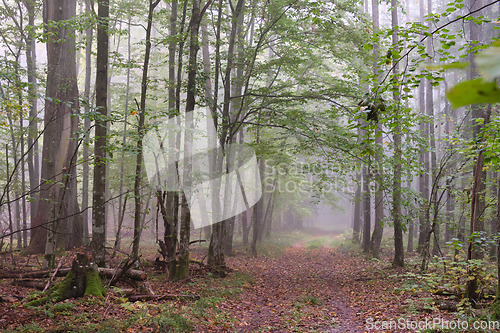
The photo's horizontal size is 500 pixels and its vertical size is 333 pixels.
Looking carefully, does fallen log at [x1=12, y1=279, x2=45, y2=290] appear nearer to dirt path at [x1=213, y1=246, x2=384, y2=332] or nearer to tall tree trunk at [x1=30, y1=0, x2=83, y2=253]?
tall tree trunk at [x1=30, y1=0, x2=83, y2=253]

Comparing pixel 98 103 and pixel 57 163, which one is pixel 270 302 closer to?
pixel 98 103

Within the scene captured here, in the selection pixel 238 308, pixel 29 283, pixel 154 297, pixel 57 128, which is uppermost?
pixel 57 128

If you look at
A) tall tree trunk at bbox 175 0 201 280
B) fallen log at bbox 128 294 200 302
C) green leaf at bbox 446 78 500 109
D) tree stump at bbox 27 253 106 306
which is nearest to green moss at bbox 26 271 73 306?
tree stump at bbox 27 253 106 306

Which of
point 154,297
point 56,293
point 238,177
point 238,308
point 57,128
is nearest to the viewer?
point 56,293

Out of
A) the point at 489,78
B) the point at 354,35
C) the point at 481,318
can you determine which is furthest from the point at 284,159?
the point at 489,78

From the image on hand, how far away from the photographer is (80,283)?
19.7 ft

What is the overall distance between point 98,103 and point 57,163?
433 centimetres

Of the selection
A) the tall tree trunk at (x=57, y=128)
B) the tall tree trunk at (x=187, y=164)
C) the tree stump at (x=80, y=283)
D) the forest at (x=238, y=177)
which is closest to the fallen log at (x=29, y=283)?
the forest at (x=238, y=177)

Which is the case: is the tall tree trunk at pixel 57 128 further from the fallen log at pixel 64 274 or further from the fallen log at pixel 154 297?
the fallen log at pixel 154 297

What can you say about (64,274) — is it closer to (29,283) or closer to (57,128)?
(29,283)

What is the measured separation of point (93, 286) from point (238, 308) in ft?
9.72

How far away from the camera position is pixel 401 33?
4.10 m

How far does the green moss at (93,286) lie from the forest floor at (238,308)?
0.21 metres

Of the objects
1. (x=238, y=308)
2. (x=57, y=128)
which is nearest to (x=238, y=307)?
(x=238, y=308)
